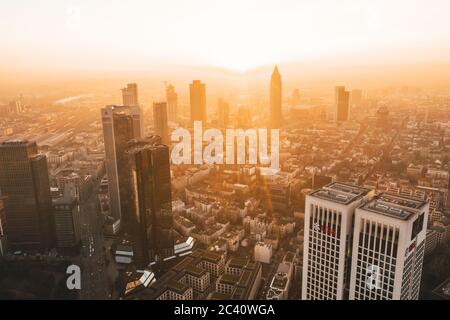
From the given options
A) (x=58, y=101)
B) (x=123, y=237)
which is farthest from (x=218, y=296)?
(x=58, y=101)

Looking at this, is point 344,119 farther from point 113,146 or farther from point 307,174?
point 113,146

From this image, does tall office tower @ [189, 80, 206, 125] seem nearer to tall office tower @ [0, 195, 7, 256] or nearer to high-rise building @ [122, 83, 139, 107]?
high-rise building @ [122, 83, 139, 107]

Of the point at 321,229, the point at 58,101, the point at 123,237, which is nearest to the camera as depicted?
the point at 321,229

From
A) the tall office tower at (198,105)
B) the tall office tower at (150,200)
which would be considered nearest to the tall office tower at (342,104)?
the tall office tower at (198,105)

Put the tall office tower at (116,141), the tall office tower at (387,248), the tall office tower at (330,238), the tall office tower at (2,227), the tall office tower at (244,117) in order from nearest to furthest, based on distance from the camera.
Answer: the tall office tower at (387,248) < the tall office tower at (330,238) < the tall office tower at (2,227) < the tall office tower at (116,141) < the tall office tower at (244,117)

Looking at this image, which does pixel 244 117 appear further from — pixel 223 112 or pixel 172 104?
pixel 172 104

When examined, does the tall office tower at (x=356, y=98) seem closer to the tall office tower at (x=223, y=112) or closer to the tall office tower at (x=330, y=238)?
the tall office tower at (x=223, y=112)
